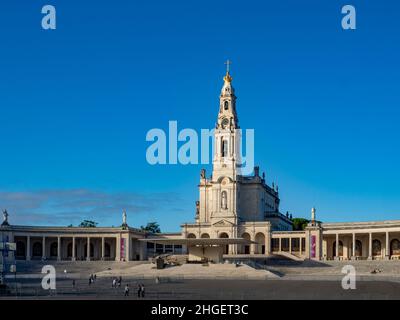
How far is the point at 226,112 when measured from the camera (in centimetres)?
12169

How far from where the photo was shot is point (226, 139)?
121m

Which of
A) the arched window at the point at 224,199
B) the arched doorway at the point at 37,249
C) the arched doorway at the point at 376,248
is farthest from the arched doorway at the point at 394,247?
the arched doorway at the point at 37,249

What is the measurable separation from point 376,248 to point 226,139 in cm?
2888

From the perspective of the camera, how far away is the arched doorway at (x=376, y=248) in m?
112

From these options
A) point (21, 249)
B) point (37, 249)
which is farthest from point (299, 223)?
point (21, 249)

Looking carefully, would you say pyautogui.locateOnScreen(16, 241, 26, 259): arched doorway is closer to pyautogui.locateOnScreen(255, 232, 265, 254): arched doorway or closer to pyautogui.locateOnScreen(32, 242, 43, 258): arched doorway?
pyautogui.locateOnScreen(32, 242, 43, 258): arched doorway

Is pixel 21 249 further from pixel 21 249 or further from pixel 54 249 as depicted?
pixel 54 249

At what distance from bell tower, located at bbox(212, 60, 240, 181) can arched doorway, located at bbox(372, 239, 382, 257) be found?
2380 centimetres

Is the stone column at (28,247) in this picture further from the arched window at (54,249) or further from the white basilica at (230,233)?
the arched window at (54,249)

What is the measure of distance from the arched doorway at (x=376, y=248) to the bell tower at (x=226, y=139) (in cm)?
2380

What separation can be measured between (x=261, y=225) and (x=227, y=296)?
69.9 m
